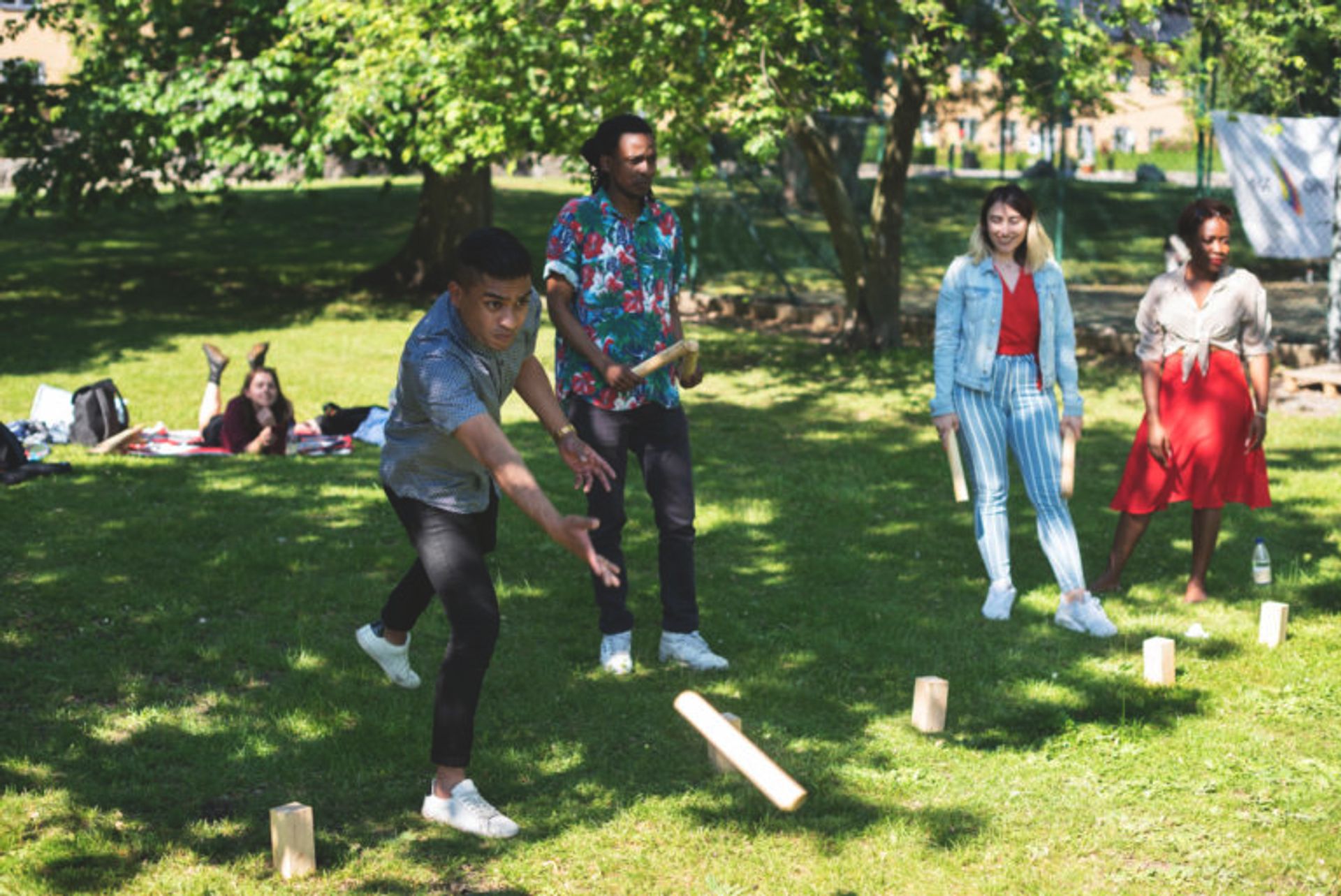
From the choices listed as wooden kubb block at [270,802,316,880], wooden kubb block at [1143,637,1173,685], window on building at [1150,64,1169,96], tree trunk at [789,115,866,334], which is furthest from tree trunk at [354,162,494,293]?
wooden kubb block at [270,802,316,880]

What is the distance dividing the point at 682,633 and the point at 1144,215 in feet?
77.3

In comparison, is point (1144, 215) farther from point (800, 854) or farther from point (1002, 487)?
point (800, 854)

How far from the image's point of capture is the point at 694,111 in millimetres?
12570

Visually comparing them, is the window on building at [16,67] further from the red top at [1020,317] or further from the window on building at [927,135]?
the window on building at [927,135]

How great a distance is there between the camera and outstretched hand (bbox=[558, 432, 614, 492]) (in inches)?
187

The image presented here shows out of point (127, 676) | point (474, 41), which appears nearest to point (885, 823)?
point (127, 676)

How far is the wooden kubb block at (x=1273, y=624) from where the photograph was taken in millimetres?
6383

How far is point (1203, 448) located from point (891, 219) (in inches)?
334

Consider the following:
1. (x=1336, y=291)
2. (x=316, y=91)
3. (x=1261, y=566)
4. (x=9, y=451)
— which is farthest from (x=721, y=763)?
(x=316, y=91)

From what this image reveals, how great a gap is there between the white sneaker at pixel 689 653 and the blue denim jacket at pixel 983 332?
153 centimetres

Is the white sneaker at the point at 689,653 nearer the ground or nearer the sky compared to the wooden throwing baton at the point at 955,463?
nearer the ground

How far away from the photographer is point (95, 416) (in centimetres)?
1033

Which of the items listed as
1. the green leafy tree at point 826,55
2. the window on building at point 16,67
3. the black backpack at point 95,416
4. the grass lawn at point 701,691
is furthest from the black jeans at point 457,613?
the window on building at point 16,67

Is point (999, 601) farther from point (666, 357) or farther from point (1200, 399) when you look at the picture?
point (666, 357)
